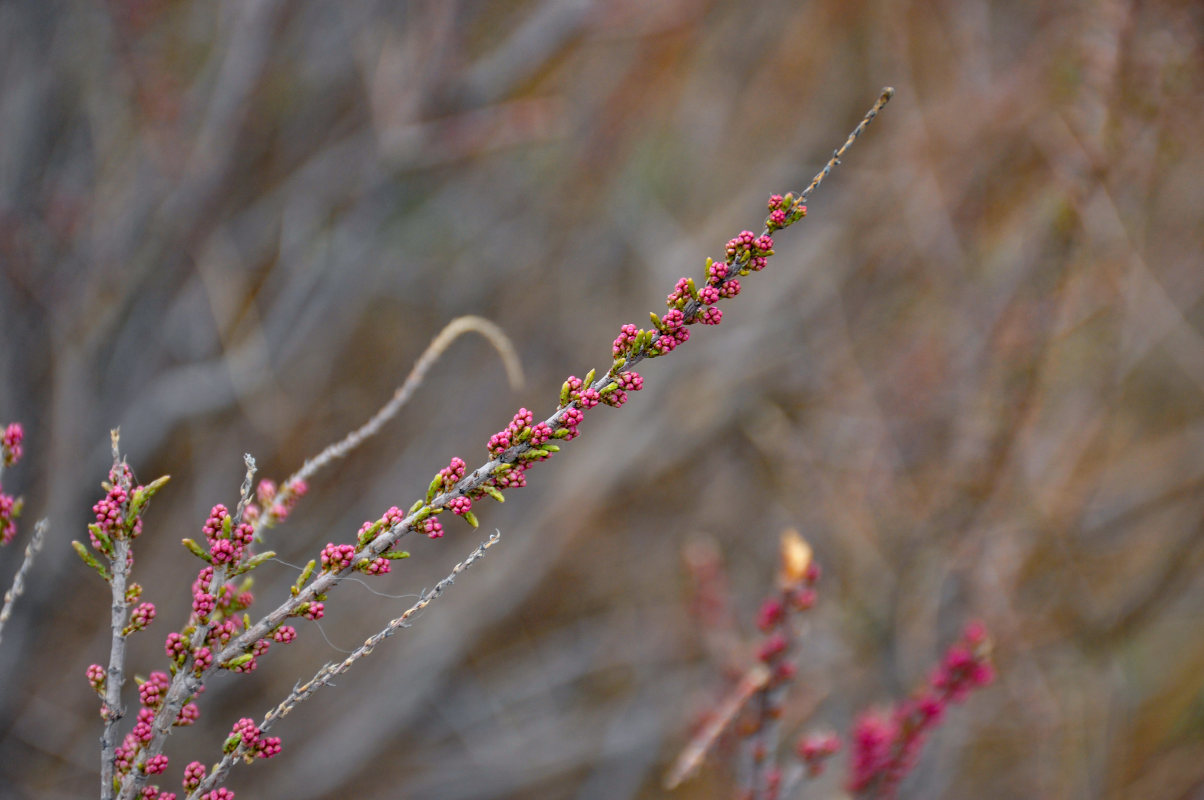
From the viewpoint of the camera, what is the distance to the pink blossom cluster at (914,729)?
159cm

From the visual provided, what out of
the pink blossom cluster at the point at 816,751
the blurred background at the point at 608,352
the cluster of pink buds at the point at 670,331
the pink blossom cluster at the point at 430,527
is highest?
the blurred background at the point at 608,352

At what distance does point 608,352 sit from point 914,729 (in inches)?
103

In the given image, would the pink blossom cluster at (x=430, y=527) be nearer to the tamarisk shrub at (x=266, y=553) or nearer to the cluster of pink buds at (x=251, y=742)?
the tamarisk shrub at (x=266, y=553)

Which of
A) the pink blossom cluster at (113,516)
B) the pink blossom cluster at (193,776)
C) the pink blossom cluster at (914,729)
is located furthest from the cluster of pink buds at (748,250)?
the pink blossom cluster at (914,729)

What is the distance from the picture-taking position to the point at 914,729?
5.25 ft

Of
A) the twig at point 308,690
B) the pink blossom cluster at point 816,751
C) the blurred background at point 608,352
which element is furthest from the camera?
the blurred background at point 608,352

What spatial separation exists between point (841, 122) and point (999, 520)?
2.21m

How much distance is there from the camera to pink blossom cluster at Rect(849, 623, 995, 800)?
1.59 meters

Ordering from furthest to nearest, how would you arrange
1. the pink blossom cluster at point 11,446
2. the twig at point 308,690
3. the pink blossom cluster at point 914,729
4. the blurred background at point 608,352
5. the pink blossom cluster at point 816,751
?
1. the blurred background at point 608,352
2. the pink blossom cluster at point 914,729
3. the pink blossom cluster at point 816,751
4. the pink blossom cluster at point 11,446
5. the twig at point 308,690

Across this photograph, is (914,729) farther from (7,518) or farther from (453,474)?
(7,518)

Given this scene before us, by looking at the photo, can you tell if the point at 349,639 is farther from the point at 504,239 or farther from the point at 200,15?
the point at 200,15

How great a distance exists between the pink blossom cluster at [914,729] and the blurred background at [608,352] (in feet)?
2.05

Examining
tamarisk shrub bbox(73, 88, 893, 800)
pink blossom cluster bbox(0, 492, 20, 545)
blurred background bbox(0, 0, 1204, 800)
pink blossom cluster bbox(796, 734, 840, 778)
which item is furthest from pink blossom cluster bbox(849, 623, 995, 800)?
pink blossom cluster bbox(0, 492, 20, 545)

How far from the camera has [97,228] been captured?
2668 mm
